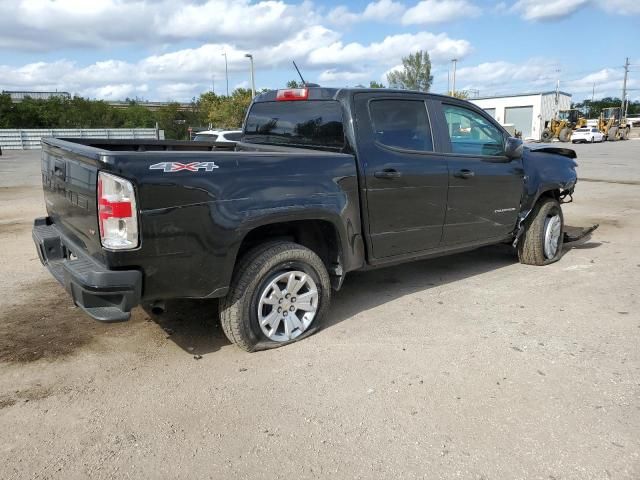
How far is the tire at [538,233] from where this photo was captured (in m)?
5.94

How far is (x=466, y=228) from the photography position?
5074mm

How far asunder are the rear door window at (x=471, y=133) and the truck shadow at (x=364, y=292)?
1359mm

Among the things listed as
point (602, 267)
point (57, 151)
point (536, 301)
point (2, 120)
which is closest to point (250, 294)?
point (57, 151)

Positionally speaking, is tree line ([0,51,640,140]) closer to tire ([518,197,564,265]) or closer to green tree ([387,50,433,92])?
green tree ([387,50,433,92])

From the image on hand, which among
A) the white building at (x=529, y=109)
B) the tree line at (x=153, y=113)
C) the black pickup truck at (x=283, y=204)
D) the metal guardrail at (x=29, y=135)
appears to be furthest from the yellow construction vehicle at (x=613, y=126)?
the black pickup truck at (x=283, y=204)

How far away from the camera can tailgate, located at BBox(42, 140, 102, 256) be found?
3.16 m

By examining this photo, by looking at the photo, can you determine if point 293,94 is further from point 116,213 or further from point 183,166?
point 116,213

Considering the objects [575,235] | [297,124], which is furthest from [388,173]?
[575,235]

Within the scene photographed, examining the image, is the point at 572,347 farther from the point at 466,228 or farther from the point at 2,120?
the point at 2,120

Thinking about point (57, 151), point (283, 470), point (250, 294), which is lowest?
point (283, 470)

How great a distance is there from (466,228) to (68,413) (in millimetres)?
3661

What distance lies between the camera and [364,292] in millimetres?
5184

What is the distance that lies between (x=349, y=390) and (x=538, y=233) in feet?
11.9

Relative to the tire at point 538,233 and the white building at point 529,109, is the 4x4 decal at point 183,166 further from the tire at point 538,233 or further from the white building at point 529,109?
the white building at point 529,109
